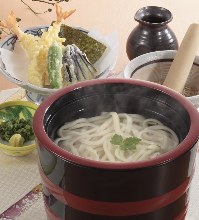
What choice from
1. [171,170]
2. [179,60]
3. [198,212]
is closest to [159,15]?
[179,60]

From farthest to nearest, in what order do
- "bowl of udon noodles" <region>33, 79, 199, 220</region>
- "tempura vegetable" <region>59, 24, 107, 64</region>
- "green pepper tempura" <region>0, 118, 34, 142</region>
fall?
"tempura vegetable" <region>59, 24, 107, 64</region> < "green pepper tempura" <region>0, 118, 34, 142</region> < "bowl of udon noodles" <region>33, 79, 199, 220</region>

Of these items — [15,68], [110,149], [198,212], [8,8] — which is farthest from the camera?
[8,8]

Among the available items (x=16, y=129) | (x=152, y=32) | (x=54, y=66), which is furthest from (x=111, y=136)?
(x=152, y=32)

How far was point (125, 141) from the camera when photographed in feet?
2.38

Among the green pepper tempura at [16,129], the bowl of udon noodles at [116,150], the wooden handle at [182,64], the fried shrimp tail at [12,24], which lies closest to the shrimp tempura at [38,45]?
the fried shrimp tail at [12,24]

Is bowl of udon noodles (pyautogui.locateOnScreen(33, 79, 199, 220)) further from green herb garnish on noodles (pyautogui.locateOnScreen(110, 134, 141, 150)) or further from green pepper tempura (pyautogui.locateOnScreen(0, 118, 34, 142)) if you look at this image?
green pepper tempura (pyautogui.locateOnScreen(0, 118, 34, 142))

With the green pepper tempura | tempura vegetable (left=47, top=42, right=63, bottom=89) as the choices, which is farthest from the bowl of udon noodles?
tempura vegetable (left=47, top=42, right=63, bottom=89)

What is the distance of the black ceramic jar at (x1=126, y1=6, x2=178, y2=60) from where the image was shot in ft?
4.17

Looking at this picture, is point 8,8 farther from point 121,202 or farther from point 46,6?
point 121,202

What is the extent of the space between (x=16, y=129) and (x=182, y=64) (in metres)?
0.38

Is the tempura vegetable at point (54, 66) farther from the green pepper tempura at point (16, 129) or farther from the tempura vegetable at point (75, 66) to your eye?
the green pepper tempura at point (16, 129)

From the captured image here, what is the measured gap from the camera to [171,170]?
65cm

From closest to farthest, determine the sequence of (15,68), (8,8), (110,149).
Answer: (110,149) < (15,68) < (8,8)

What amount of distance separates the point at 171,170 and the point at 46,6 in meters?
1.54
